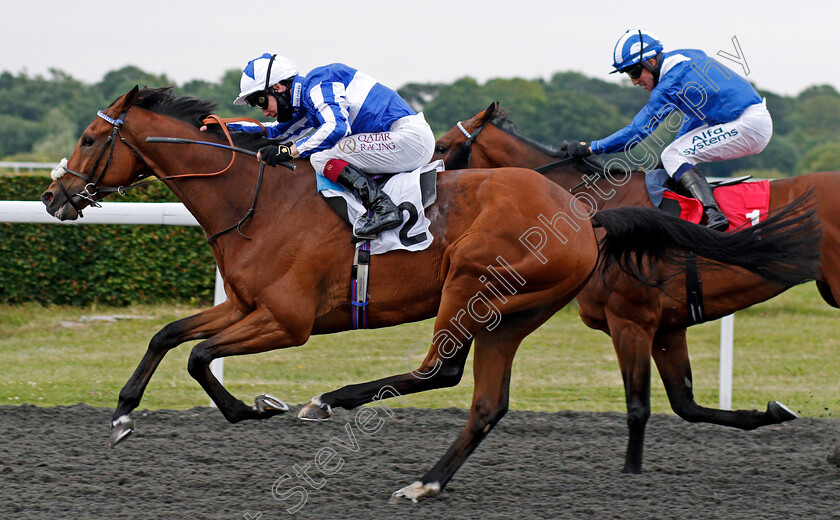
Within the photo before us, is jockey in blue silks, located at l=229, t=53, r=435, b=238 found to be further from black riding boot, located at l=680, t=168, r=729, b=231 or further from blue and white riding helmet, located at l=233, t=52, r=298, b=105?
black riding boot, located at l=680, t=168, r=729, b=231

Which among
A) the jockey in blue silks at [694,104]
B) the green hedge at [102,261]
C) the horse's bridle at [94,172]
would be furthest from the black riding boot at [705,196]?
the green hedge at [102,261]

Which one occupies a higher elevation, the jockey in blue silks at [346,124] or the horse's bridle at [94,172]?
the jockey in blue silks at [346,124]

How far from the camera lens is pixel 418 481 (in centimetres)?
374

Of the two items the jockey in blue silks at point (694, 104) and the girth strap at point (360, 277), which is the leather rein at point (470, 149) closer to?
the jockey in blue silks at point (694, 104)

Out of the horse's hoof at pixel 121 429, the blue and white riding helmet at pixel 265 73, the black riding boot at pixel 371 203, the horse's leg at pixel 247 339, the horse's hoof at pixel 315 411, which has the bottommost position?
the horse's hoof at pixel 121 429

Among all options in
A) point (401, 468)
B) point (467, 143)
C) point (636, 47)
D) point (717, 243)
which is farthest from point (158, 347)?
point (636, 47)

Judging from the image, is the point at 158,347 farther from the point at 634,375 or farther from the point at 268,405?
the point at 634,375

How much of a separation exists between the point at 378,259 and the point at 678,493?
5.15 ft

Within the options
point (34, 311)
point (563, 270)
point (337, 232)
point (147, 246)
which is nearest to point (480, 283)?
point (563, 270)

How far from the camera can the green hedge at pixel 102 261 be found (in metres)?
8.22

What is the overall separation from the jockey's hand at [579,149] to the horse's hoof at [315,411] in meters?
1.94

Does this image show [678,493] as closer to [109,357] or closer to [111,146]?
[111,146]

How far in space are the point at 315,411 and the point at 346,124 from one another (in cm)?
122

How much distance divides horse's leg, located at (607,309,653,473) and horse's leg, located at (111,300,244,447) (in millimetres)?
1765
